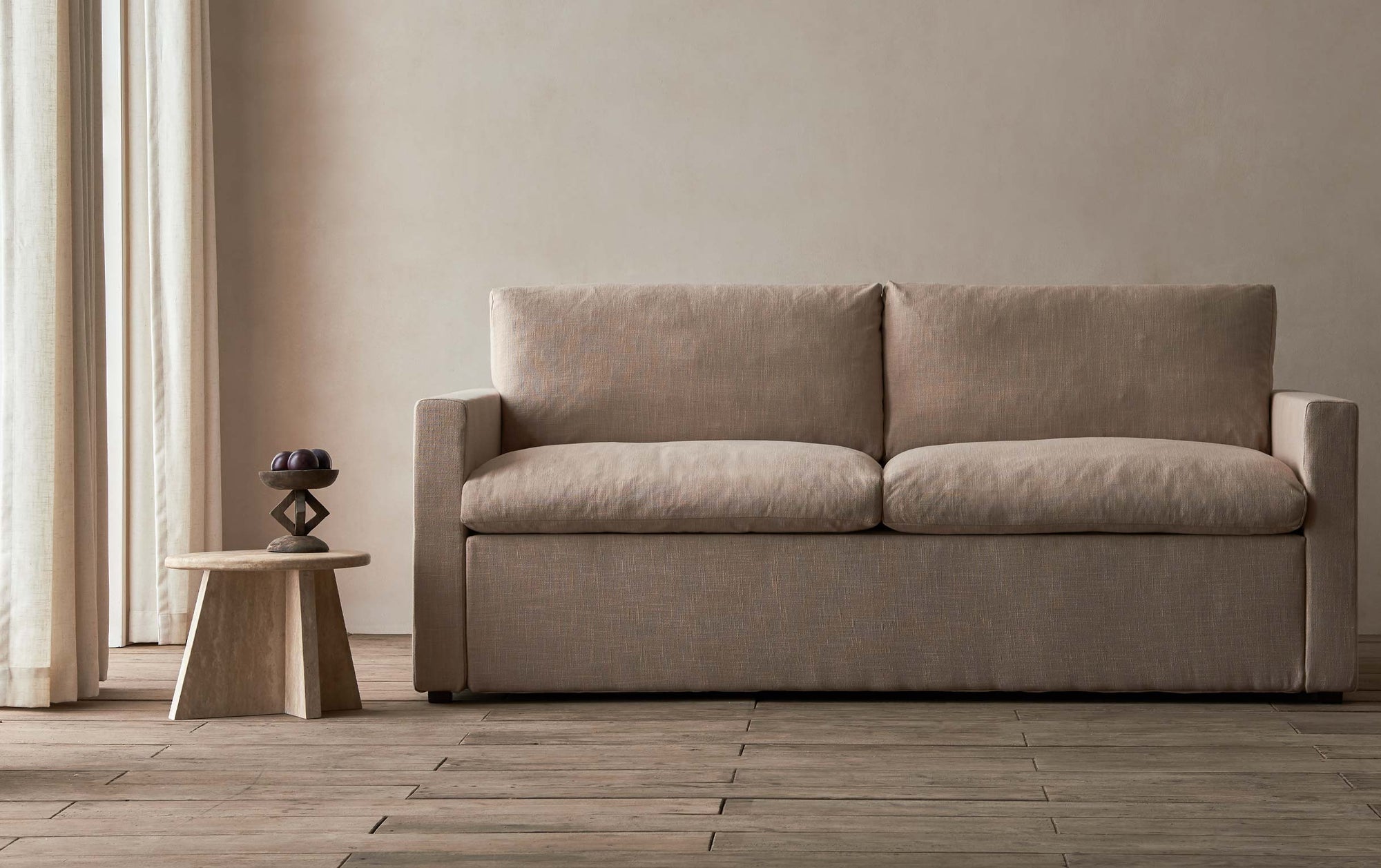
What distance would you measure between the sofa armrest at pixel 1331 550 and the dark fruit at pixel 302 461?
1.96 m

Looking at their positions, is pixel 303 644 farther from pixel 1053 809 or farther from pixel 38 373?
pixel 1053 809

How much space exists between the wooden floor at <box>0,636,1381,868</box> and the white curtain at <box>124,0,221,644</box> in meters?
0.74

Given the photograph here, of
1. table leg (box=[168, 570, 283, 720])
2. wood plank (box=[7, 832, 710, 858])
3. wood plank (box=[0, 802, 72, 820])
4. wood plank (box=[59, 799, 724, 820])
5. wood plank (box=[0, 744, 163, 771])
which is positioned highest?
table leg (box=[168, 570, 283, 720])

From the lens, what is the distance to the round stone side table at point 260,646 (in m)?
2.44

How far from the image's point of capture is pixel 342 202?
3637 mm

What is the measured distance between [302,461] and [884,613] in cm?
119

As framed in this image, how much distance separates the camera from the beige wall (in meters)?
3.46

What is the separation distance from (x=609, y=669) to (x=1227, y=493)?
1.25 m

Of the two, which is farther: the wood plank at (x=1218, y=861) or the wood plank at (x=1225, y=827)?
the wood plank at (x=1225, y=827)

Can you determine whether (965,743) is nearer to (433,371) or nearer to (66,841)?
(66,841)

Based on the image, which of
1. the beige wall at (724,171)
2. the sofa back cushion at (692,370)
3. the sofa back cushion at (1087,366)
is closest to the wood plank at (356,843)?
the sofa back cushion at (692,370)

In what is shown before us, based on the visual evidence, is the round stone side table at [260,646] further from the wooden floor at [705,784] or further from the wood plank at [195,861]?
the wood plank at [195,861]

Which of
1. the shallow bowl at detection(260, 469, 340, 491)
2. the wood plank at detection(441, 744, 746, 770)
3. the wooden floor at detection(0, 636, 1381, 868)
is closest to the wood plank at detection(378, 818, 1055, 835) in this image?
the wooden floor at detection(0, 636, 1381, 868)

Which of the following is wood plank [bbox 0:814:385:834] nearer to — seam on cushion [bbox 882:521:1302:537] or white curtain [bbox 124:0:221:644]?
seam on cushion [bbox 882:521:1302:537]
